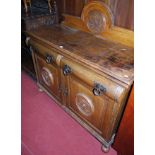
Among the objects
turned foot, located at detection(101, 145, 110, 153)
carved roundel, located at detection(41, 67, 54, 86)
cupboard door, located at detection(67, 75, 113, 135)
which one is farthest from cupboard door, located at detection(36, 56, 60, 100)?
turned foot, located at detection(101, 145, 110, 153)

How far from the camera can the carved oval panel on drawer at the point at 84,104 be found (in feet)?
3.99

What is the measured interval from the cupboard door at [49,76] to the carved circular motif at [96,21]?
1.69ft

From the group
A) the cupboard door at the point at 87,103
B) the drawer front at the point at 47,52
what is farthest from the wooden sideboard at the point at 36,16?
the cupboard door at the point at 87,103

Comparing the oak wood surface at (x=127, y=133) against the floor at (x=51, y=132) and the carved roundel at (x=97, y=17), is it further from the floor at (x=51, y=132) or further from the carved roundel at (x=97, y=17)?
the carved roundel at (x=97, y=17)

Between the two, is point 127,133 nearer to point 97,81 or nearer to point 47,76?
point 97,81

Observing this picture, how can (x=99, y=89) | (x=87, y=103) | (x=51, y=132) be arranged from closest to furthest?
1. (x=99, y=89)
2. (x=87, y=103)
3. (x=51, y=132)

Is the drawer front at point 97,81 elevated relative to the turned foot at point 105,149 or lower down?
elevated

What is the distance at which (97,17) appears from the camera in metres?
1.36

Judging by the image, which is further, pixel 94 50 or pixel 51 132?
pixel 51 132

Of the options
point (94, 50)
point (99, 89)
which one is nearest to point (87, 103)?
point (99, 89)
